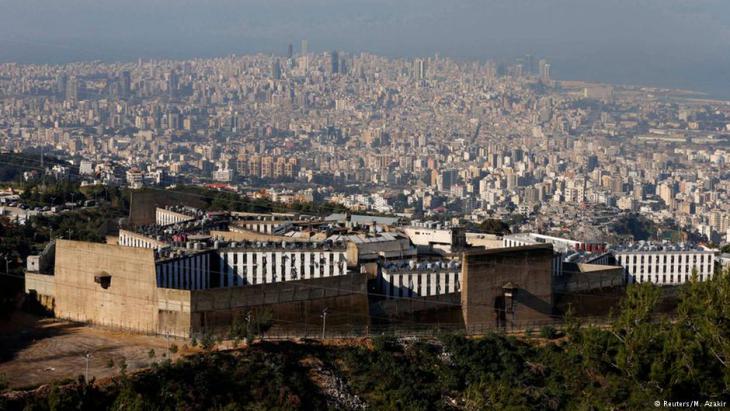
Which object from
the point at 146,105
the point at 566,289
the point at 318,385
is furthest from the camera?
the point at 146,105

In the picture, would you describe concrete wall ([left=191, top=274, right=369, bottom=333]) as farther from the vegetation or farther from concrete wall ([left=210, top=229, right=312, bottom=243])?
concrete wall ([left=210, top=229, right=312, bottom=243])

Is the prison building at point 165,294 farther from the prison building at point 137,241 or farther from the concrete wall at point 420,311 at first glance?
the prison building at point 137,241

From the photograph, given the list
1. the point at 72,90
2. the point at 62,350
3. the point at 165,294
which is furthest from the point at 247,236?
the point at 72,90

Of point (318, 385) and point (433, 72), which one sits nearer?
point (318, 385)

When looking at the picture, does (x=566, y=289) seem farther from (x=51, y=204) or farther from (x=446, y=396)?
(x=51, y=204)

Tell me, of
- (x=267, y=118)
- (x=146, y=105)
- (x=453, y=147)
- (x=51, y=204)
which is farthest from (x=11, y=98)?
(x=51, y=204)

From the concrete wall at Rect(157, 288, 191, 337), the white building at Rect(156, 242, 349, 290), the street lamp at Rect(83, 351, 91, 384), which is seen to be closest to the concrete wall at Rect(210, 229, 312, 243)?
the white building at Rect(156, 242, 349, 290)

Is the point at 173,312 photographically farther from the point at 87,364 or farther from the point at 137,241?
the point at 137,241
